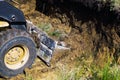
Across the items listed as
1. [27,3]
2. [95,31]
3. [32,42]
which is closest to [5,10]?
[32,42]

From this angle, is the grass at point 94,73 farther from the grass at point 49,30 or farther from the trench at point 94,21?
the grass at point 49,30

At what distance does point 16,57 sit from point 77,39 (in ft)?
4.94

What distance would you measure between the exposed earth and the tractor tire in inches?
6.0

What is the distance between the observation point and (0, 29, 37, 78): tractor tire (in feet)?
17.3

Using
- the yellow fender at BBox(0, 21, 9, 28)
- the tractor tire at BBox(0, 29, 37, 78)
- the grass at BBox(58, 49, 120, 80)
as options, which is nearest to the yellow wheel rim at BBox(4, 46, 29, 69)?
the tractor tire at BBox(0, 29, 37, 78)

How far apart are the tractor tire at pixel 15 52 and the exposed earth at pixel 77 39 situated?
152 mm

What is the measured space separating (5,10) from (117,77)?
192 cm

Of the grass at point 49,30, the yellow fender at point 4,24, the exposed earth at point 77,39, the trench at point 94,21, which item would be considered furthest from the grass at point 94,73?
the grass at point 49,30

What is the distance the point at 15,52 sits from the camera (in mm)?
5523

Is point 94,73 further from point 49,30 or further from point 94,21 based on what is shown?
point 49,30

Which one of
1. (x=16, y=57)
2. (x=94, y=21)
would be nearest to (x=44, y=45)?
(x=16, y=57)

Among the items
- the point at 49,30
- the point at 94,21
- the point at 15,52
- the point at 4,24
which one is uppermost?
the point at 4,24

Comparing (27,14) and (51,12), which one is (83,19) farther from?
(27,14)

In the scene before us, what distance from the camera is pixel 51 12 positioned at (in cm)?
735
